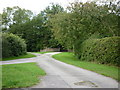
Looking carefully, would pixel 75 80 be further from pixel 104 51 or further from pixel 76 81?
pixel 104 51

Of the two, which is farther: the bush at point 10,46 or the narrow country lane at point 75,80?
the bush at point 10,46

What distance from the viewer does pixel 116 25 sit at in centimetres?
1648

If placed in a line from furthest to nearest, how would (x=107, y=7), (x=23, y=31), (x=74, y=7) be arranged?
(x=23, y=31)
(x=74, y=7)
(x=107, y=7)

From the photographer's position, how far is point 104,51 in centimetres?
1242

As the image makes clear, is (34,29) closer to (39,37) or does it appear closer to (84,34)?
(39,37)

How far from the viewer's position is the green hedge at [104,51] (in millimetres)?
11227

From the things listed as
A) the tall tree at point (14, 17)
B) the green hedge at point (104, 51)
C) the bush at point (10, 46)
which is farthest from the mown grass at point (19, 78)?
the tall tree at point (14, 17)

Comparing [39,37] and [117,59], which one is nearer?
[117,59]

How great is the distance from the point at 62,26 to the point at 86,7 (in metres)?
3.88

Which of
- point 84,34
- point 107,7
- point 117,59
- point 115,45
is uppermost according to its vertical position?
point 107,7

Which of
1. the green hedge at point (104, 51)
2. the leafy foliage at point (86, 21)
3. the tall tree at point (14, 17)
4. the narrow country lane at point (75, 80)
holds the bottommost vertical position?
the narrow country lane at point (75, 80)

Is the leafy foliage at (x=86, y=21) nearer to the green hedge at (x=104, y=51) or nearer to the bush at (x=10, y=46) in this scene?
the green hedge at (x=104, y=51)

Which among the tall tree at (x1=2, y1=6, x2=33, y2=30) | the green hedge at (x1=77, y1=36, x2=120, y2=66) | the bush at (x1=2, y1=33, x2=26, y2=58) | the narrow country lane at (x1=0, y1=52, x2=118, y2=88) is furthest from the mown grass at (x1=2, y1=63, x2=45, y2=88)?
the tall tree at (x1=2, y1=6, x2=33, y2=30)

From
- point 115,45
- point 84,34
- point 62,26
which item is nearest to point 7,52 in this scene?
point 62,26
